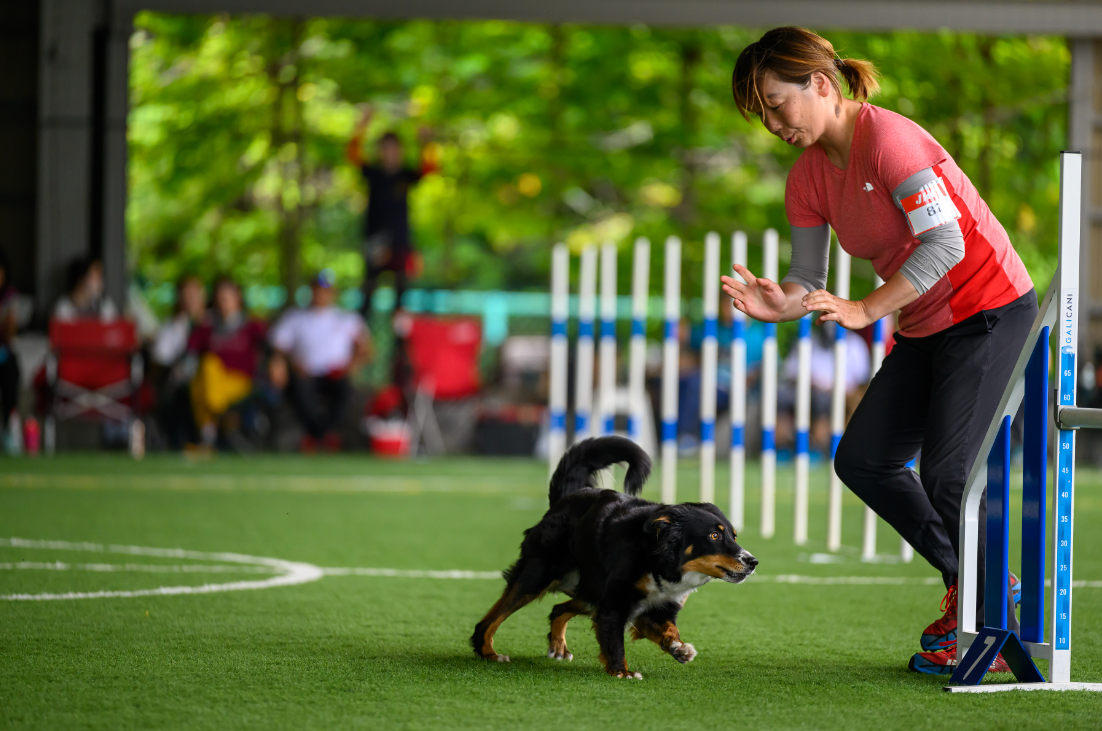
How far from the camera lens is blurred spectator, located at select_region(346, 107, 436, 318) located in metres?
12.7

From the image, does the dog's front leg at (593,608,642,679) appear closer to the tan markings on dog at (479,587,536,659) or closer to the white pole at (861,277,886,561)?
the tan markings on dog at (479,587,536,659)

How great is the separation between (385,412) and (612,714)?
10317 mm

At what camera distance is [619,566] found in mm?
3412

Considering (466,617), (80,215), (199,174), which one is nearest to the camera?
Result: (466,617)

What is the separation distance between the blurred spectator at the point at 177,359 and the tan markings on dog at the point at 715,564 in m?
9.47

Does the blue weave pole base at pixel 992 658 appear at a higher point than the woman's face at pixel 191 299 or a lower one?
lower

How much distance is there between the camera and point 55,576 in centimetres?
486

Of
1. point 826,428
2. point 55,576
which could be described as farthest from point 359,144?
point 55,576

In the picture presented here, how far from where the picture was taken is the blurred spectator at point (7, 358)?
36.9 feet

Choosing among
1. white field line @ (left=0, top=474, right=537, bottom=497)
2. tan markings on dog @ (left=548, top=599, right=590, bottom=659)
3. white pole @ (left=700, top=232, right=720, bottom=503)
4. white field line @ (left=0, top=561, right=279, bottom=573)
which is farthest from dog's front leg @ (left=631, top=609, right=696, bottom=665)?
white field line @ (left=0, top=474, right=537, bottom=497)

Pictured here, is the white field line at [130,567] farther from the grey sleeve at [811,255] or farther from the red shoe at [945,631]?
the red shoe at [945,631]

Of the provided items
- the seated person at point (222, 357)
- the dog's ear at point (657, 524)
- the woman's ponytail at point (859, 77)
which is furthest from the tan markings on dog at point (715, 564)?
the seated person at point (222, 357)

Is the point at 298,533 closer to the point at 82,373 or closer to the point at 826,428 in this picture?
the point at 82,373

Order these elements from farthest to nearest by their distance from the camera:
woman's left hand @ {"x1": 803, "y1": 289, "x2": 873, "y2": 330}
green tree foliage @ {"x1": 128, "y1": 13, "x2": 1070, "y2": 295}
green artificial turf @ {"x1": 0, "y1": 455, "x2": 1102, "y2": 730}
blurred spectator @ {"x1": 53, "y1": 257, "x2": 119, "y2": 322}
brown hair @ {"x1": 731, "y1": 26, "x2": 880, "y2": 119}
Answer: green tree foliage @ {"x1": 128, "y1": 13, "x2": 1070, "y2": 295}
blurred spectator @ {"x1": 53, "y1": 257, "x2": 119, "y2": 322}
brown hair @ {"x1": 731, "y1": 26, "x2": 880, "y2": 119}
woman's left hand @ {"x1": 803, "y1": 289, "x2": 873, "y2": 330}
green artificial turf @ {"x1": 0, "y1": 455, "x2": 1102, "y2": 730}
